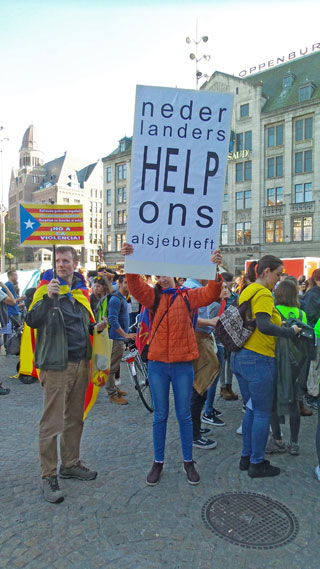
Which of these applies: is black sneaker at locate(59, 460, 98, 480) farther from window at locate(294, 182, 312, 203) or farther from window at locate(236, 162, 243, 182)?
window at locate(236, 162, 243, 182)

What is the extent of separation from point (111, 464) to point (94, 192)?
86382mm

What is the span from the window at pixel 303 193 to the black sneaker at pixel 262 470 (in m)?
36.1

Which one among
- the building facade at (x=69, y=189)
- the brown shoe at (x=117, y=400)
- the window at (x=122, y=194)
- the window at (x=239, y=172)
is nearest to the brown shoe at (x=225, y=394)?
the brown shoe at (x=117, y=400)

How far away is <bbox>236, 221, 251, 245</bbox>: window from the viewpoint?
40.6 meters

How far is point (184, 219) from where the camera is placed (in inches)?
145

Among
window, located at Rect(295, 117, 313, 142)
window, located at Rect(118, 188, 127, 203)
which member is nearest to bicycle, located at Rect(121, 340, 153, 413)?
window, located at Rect(295, 117, 313, 142)

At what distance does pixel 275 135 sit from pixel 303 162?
411 cm

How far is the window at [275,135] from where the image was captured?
38.6m

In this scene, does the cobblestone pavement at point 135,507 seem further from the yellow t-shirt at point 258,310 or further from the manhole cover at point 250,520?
the yellow t-shirt at point 258,310

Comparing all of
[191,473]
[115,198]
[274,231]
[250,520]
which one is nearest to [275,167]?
[274,231]

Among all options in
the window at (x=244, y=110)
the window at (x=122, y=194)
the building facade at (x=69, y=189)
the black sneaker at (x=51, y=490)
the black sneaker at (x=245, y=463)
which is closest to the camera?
the black sneaker at (x=51, y=490)

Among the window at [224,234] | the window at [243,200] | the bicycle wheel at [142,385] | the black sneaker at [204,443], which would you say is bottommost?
the black sneaker at [204,443]

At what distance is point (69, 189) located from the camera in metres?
84.5

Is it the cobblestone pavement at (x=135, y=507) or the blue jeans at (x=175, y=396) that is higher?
the blue jeans at (x=175, y=396)
